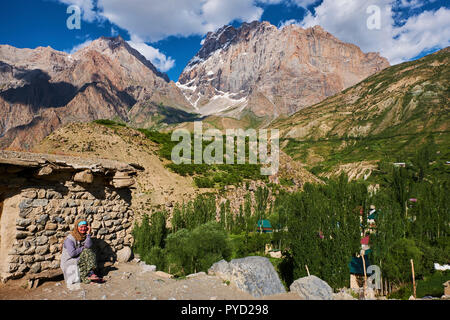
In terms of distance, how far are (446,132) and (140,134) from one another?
3782 inches

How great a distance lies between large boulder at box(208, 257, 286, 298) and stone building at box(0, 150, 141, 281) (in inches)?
158

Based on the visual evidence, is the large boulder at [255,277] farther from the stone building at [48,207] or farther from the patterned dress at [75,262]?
the stone building at [48,207]

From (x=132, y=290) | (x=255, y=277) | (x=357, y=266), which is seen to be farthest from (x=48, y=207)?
(x=357, y=266)

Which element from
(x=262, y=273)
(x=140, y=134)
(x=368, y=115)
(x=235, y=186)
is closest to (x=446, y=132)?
(x=368, y=115)

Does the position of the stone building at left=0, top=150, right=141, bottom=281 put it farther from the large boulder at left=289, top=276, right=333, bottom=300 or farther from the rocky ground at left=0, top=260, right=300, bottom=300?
the large boulder at left=289, top=276, right=333, bottom=300

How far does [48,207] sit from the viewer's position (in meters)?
6.91

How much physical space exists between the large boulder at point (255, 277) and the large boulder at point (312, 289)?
0.43 meters

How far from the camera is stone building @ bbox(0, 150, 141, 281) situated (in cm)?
632

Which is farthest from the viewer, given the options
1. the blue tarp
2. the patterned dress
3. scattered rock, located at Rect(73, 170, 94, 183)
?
the blue tarp

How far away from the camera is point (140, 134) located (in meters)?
37.5

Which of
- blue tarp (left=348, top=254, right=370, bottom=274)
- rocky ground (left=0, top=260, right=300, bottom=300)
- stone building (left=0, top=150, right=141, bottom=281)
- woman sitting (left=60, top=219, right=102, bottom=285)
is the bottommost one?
blue tarp (left=348, top=254, right=370, bottom=274)

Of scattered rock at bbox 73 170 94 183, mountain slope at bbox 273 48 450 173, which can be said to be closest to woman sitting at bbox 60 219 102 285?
scattered rock at bbox 73 170 94 183

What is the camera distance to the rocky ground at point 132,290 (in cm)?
564
